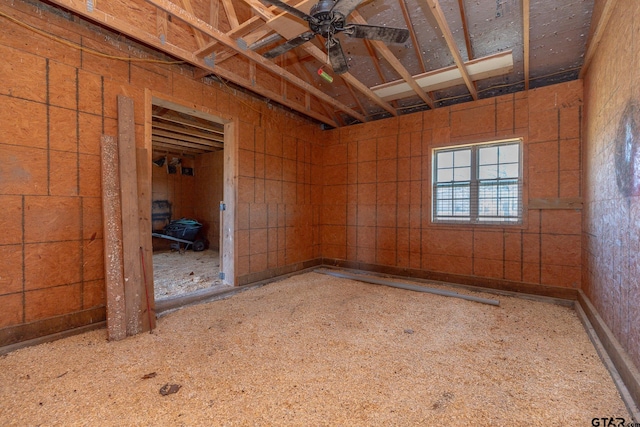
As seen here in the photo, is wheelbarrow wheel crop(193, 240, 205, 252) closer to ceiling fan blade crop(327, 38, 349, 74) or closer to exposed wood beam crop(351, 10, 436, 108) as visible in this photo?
ceiling fan blade crop(327, 38, 349, 74)

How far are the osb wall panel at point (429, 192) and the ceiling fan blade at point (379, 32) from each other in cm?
257

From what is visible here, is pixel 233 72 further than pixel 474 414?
Yes

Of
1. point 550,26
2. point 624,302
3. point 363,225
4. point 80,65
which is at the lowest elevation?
point 624,302

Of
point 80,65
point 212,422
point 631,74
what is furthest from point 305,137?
point 212,422

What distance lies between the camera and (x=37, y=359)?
2.27 meters

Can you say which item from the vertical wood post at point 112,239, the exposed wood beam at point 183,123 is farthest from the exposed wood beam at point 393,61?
the exposed wood beam at point 183,123

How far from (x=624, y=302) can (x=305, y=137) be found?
15.9ft

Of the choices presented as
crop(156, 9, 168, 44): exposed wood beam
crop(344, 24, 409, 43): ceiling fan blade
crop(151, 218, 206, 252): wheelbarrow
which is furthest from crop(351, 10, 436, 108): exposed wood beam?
crop(151, 218, 206, 252): wheelbarrow

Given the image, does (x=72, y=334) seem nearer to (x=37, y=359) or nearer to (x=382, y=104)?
(x=37, y=359)

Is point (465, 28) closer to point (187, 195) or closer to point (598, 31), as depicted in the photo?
point (598, 31)

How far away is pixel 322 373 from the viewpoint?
211 cm

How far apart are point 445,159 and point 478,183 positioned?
0.66 metres

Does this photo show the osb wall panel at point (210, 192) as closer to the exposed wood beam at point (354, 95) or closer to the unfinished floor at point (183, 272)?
the unfinished floor at point (183, 272)

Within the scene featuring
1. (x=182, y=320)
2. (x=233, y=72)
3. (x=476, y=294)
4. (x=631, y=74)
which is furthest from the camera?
(x=476, y=294)
